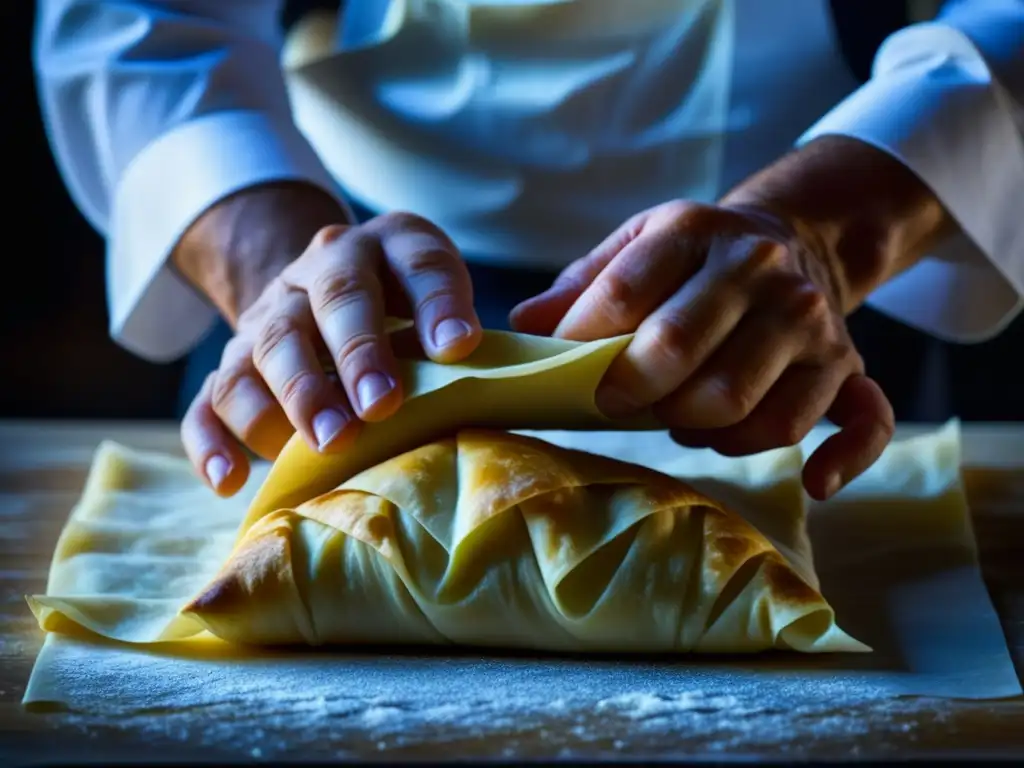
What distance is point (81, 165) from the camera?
169cm

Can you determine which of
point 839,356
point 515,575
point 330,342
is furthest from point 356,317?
point 839,356

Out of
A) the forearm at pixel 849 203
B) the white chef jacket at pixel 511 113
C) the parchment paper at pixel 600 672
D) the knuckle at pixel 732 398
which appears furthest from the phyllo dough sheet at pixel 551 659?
the white chef jacket at pixel 511 113

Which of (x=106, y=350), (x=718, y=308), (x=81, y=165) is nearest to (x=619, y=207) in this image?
(x=718, y=308)

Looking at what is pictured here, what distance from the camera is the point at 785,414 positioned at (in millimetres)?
1137

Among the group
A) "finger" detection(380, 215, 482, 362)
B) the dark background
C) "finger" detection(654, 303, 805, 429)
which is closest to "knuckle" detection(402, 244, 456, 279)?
"finger" detection(380, 215, 482, 362)

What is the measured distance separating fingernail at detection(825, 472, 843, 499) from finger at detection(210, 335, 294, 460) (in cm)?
52

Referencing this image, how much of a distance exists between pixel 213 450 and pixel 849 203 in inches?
28.7

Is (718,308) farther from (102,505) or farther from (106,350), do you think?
(106,350)

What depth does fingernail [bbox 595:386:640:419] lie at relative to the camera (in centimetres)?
104

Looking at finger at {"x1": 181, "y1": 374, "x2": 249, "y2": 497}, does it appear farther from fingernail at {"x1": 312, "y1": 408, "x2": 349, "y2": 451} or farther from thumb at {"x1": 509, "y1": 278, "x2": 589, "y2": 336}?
thumb at {"x1": 509, "y1": 278, "x2": 589, "y2": 336}

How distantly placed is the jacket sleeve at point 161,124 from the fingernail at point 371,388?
1.68ft

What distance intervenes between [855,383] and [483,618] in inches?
19.1

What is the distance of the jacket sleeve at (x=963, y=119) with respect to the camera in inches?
54.9

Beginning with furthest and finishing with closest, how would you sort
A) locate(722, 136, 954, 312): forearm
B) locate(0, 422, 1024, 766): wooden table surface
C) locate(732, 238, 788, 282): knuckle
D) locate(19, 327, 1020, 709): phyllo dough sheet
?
locate(722, 136, 954, 312): forearm < locate(732, 238, 788, 282): knuckle < locate(19, 327, 1020, 709): phyllo dough sheet < locate(0, 422, 1024, 766): wooden table surface
